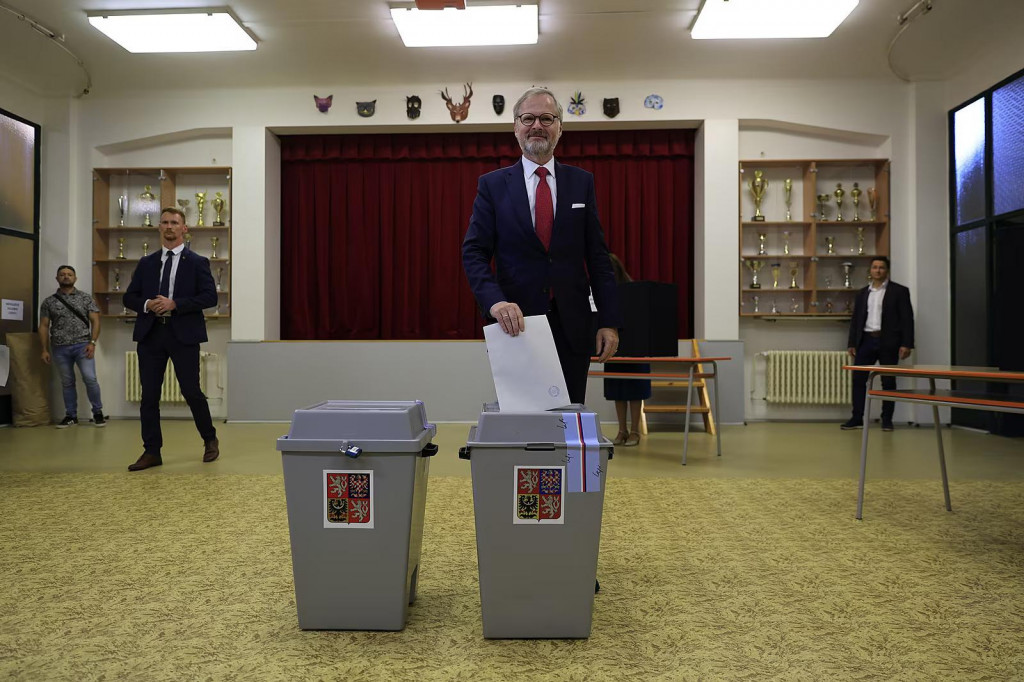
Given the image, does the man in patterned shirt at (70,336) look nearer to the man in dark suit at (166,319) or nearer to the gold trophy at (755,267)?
the man in dark suit at (166,319)

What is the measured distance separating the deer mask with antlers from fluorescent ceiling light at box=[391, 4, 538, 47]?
0.91 meters

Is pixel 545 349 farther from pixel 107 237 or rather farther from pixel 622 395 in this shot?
pixel 107 237

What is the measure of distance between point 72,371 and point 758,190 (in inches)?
262

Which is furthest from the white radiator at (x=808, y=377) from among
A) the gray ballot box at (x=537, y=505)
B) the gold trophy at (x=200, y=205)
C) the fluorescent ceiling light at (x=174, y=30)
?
the gold trophy at (x=200, y=205)

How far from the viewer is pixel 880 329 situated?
5.92 m

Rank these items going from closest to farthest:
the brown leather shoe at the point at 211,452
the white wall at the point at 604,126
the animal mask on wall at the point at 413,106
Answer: the brown leather shoe at the point at 211,452
the white wall at the point at 604,126
the animal mask on wall at the point at 413,106

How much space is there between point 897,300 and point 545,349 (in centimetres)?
526

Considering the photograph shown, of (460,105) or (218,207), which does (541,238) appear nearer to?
(460,105)

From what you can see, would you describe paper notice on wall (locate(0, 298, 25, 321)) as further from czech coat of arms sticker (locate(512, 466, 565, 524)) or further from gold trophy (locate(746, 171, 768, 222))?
gold trophy (locate(746, 171, 768, 222))

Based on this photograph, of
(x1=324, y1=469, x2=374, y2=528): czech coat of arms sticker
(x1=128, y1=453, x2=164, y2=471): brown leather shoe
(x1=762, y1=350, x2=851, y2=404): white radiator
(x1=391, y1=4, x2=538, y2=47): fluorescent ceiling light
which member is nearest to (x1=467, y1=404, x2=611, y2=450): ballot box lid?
(x1=324, y1=469, x2=374, y2=528): czech coat of arms sticker

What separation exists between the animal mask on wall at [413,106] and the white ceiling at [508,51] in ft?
0.54

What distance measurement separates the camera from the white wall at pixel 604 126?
636cm

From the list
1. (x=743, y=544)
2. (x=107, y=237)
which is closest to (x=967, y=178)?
(x=743, y=544)

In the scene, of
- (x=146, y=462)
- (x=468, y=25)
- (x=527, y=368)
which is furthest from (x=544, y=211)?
(x=468, y=25)
